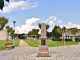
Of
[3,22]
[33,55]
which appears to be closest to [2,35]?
[3,22]

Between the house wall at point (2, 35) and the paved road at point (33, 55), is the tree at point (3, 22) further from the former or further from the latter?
the house wall at point (2, 35)

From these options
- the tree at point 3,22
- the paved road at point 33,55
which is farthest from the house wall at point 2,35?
the paved road at point 33,55

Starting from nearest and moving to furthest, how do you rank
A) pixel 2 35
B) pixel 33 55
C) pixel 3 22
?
pixel 33 55
pixel 3 22
pixel 2 35

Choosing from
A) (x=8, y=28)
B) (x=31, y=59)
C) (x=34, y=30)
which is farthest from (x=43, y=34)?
(x=8, y=28)

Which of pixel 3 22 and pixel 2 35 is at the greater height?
pixel 3 22

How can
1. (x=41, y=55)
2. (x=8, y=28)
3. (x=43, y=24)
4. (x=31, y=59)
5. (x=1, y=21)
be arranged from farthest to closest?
(x=8, y=28) → (x=1, y=21) → (x=43, y=24) → (x=41, y=55) → (x=31, y=59)

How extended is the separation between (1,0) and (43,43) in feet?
25.4

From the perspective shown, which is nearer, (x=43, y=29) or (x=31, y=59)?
(x=31, y=59)

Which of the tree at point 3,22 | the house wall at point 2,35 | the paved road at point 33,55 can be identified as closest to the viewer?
the paved road at point 33,55

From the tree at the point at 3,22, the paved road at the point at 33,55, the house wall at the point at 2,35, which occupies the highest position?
the tree at the point at 3,22

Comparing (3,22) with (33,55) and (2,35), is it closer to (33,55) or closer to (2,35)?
(33,55)

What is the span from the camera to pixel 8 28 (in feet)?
118

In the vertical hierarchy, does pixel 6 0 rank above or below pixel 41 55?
above

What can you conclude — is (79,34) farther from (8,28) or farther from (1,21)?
(1,21)
